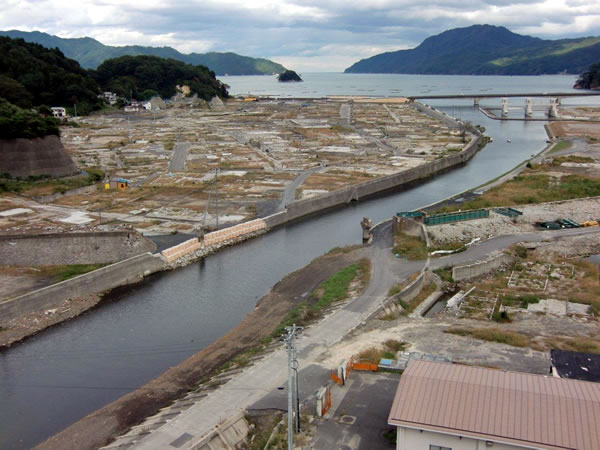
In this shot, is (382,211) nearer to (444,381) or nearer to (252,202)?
(252,202)

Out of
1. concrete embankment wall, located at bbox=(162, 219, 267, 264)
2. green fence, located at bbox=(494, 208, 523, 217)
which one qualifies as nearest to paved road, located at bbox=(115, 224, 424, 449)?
concrete embankment wall, located at bbox=(162, 219, 267, 264)

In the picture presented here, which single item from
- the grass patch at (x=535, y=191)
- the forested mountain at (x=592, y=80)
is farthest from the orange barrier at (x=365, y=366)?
the forested mountain at (x=592, y=80)

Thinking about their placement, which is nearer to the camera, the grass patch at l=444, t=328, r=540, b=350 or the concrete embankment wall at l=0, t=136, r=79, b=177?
the grass patch at l=444, t=328, r=540, b=350

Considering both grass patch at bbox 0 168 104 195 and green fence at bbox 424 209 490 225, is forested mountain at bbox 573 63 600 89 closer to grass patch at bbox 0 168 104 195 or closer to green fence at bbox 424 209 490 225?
green fence at bbox 424 209 490 225

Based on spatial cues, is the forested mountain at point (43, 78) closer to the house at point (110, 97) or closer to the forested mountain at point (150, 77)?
the house at point (110, 97)

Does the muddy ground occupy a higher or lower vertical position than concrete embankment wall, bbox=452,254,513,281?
lower

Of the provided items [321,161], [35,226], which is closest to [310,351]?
[35,226]
